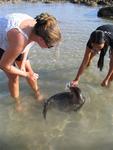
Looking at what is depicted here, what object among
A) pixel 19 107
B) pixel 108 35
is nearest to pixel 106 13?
pixel 108 35

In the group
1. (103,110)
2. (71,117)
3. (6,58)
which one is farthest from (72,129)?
(6,58)

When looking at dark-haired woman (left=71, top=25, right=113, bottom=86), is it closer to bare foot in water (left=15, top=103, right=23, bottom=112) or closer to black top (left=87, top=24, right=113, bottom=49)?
black top (left=87, top=24, right=113, bottom=49)

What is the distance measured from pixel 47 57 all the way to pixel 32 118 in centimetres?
324

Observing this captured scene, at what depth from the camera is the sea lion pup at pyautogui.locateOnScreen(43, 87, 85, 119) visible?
561 centimetres

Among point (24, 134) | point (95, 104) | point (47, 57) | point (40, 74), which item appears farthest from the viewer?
point (47, 57)

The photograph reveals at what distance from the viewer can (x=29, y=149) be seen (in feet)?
15.7

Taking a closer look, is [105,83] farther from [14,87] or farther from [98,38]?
[14,87]

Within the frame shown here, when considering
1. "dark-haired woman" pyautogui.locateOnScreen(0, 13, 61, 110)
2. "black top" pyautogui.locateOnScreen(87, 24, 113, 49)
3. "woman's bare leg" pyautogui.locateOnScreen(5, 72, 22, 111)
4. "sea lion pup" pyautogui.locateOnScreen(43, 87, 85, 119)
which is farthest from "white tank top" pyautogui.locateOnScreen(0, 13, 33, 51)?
"black top" pyautogui.locateOnScreen(87, 24, 113, 49)

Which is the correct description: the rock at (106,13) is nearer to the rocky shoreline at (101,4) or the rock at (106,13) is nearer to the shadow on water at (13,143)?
the rocky shoreline at (101,4)

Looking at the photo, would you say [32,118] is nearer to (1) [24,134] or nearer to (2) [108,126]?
(1) [24,134]

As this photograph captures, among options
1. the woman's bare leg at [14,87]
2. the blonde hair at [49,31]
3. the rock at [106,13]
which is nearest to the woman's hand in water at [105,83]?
the woman's bare leg at [14,87]

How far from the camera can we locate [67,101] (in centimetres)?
564

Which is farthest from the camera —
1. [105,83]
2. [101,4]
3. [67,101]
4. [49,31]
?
[101,4]

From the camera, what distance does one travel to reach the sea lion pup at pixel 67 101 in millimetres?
5605
